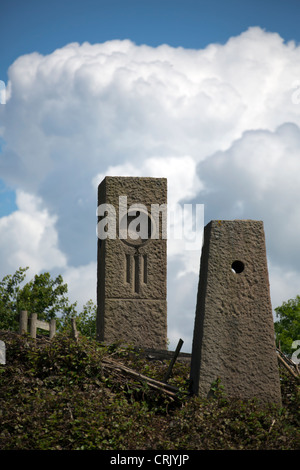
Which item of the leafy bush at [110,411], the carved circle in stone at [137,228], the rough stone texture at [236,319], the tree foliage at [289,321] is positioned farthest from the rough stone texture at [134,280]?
the tree foliage at [289,321]

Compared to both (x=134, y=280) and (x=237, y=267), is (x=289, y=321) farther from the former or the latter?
(x=237, y=267)

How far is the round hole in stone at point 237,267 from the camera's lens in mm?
7930

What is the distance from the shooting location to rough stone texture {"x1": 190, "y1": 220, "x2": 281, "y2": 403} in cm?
767

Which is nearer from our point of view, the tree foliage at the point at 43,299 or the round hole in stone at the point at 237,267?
the round hole in stone at the point at 237,267

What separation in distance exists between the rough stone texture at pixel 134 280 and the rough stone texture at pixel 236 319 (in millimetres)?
3145

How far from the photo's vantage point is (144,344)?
36.2ft

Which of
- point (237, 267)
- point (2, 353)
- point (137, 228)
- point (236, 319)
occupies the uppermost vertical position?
point (137, 228)

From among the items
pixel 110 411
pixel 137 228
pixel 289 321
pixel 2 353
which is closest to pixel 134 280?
pixel 137 228

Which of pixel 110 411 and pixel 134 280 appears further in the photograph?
pixel 134 280

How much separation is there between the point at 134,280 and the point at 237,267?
139 inches

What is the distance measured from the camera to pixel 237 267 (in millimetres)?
8000

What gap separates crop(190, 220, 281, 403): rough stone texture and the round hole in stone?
14mm

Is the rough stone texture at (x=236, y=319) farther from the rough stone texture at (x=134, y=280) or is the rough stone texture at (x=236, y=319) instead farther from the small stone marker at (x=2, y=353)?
the rough stone texture at (x=134, y=280)

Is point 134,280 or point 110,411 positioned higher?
point 134,280
